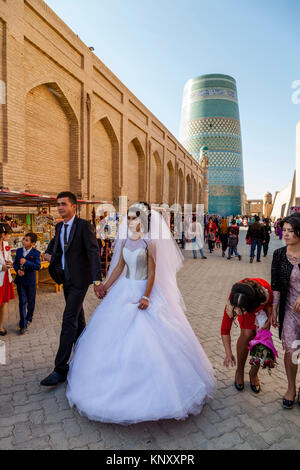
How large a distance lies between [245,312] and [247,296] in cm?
40

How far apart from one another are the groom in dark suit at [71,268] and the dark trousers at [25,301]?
1504 mm

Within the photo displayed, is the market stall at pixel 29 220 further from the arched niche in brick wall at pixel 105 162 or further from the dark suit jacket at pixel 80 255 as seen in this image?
the arched niche in brick wall at pixel 105 162

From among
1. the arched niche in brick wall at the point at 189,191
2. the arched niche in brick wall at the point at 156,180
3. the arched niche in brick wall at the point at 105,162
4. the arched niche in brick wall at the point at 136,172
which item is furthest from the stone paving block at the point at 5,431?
the arched niche in brick wall at the point at 189,191

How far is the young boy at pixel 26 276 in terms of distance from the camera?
Result: 15.1 ft

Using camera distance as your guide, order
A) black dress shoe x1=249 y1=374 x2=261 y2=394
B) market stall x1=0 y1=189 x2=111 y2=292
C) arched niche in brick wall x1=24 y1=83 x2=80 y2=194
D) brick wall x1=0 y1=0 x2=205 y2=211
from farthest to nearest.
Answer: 1. arched niche in brick wall x1=24 y1=83 x2=80 y2=194
2. brick wall x1=0 y1=0 x2=205 y2=211
3. market stall x1=0 y1=189 x2=111 y2=292
4. black dress shoe x1=249 y1=374 x2=261 y2=394

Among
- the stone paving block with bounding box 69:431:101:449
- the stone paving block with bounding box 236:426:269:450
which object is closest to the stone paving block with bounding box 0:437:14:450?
the stone paving block with bounding box 69:431:101:449

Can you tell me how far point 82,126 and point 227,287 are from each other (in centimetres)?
769

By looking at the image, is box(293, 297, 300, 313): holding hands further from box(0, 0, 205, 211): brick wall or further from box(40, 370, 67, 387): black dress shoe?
box(0, 0, 205, 211): brick wall

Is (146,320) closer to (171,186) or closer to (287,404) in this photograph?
(287,404)

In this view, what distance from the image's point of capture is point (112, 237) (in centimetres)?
900

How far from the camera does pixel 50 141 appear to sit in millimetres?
9688

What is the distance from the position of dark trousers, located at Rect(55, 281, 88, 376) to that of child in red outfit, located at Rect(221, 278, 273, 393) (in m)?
1.57

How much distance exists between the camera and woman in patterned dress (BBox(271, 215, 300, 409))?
9.08ft
